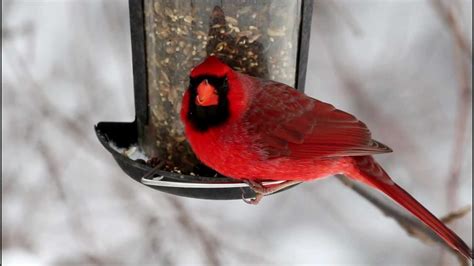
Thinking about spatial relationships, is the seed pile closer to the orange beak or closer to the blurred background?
the orange beak

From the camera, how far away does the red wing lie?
285 centimetres

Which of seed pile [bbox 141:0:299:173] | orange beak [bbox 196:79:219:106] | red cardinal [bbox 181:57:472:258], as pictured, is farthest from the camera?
seed pile [bbox 141:0:299:173]

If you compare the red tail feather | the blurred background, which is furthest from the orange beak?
the blurred background

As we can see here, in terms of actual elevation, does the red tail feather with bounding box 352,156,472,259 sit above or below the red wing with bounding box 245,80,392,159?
below

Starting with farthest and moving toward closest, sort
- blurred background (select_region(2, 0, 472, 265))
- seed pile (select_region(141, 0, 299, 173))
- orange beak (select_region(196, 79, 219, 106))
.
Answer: blurred background (select_region(2, 0, 472, 265))
seed pile (select_region(141, 0, 299, 173))
orange beak (select_region(196, 79, 219, 106))

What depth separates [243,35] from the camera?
2.95 metres

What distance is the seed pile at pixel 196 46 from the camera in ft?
9.57

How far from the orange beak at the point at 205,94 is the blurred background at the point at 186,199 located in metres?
1.38

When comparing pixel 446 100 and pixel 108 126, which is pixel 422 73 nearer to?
pixel 446 100

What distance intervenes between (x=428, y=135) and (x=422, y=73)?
0.47 m

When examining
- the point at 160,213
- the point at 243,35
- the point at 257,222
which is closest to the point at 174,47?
the point at 243,35

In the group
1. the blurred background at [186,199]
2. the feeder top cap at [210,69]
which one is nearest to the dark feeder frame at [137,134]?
the feeder top cap at [210,69]

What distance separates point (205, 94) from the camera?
2.66 m

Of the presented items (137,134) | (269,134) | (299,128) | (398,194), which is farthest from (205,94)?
(398,194)
